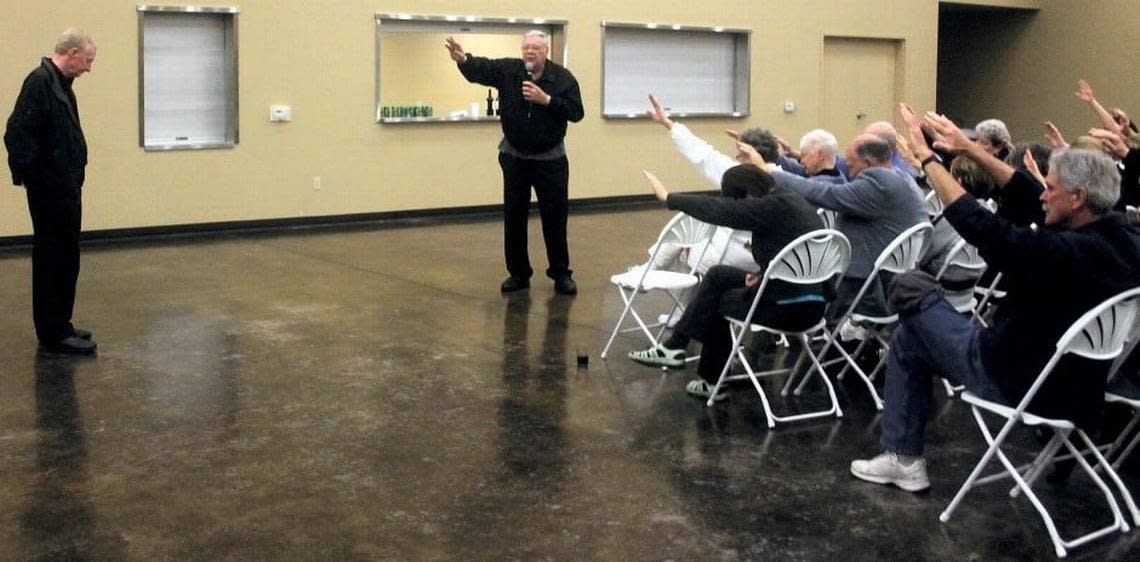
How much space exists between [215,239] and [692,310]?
20.3 ft

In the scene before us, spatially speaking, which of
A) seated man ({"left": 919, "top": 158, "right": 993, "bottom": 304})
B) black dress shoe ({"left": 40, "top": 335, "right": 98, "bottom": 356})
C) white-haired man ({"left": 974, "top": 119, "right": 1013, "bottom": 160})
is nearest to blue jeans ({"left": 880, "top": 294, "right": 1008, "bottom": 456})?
seated man ({"left": 919, "top": 158, "right": 993, "bottom": 304})

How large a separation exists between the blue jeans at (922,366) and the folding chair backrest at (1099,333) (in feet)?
0.87

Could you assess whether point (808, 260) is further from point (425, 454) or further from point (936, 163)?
point (425, 454)

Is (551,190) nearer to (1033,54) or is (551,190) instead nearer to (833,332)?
(833,332)

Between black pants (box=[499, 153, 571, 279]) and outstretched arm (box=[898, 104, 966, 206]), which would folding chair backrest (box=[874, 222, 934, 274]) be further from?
black pants (box=[499, 153, 571, 279])

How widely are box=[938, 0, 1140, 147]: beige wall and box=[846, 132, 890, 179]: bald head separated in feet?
42.3

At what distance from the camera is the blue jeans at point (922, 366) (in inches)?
162

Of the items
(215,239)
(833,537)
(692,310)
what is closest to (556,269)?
(692,310)

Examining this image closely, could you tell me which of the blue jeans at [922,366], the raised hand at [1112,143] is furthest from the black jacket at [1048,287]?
the raised hand at [1112,143]

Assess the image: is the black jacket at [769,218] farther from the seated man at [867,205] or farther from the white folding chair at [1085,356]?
the white folding chair at [1085,356]

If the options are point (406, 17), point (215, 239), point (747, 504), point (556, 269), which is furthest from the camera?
point (406, 17)

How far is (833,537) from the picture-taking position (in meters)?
3.92

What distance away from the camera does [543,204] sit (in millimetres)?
8297

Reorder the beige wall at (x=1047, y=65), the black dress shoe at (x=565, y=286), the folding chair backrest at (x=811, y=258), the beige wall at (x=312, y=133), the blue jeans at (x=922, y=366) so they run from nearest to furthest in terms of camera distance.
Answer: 1. the blue jeans at (x=922, y=366)
2. the folding chair backrest at (x=811, y=258)
3. the black dress shoe at (x=565, y=286)
4. the beige wall at (x=312, y=133)
5. the beige wall at (x=1047, y=65)
